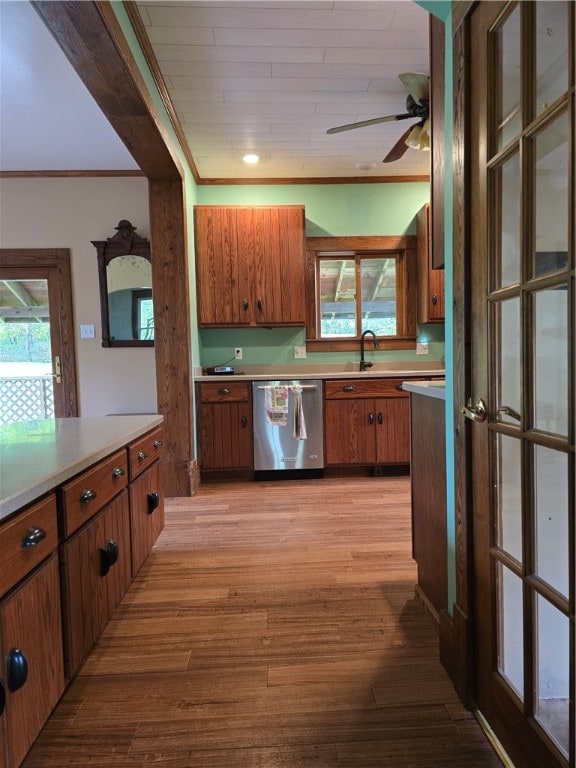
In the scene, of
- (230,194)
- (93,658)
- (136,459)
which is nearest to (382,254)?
(230,194)

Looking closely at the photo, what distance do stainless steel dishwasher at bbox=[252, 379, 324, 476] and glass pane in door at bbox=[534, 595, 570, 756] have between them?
2.55 metres

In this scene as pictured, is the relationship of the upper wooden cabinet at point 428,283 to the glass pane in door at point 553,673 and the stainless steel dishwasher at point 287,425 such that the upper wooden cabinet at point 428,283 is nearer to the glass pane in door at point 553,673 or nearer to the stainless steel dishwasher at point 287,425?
the stainless steel dishwasher at point 287,425

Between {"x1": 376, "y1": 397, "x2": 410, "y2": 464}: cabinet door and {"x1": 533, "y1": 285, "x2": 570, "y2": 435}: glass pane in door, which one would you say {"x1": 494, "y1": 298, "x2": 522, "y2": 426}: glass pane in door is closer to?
{"x1": 533, "y1": 285, "x2": 570, "y2": 435}: glass pane in door

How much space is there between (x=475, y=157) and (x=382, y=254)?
3011mm

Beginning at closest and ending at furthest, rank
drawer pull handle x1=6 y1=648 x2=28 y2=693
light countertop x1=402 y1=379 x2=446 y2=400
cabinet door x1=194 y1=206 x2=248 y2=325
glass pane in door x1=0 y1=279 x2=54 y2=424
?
drawer pull handle x1=6 y1=648 x2=28 y2=693 → light countertop x1=402 y1=379 x2=446 y2=400 → cabinet door x1=194 y1=206 x2=248 y2=325 → glass pane in door x1=0 y1=279 x2=54 y2=424

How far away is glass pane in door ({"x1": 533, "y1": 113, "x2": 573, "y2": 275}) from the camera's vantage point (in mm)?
800

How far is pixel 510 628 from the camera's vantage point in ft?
3.36

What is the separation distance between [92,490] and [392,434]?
2.68m

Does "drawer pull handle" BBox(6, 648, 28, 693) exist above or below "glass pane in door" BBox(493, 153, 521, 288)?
below

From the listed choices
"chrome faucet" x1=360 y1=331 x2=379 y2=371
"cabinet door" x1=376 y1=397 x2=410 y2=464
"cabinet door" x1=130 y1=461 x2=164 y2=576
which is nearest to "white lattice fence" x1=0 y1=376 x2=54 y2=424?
"cabinet door" x1=130 y1=461 x2=164 y2=576

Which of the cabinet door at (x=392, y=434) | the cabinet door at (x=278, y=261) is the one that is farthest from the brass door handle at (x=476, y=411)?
the cabinet door at (x=278, y=261)

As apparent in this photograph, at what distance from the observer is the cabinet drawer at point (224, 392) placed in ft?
11.3

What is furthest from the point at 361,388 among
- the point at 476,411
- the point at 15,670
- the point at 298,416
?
the point at 15,670

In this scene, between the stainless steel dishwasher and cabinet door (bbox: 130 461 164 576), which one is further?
the stainless steel dishwasher
